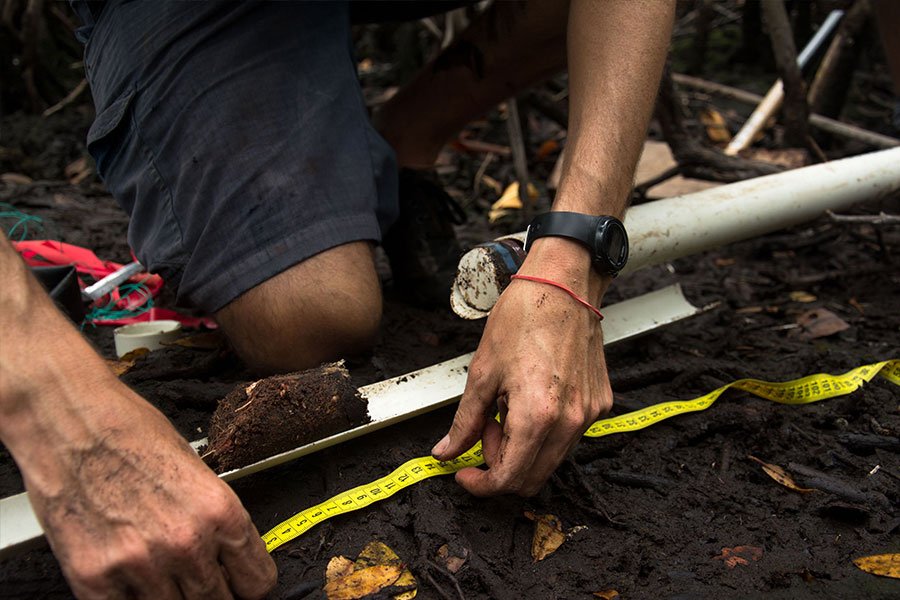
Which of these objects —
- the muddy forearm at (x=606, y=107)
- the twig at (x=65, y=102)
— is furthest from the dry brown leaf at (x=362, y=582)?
the twig at (x=65, y=102)

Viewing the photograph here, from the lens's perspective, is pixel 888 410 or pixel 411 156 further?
pixel 411 156

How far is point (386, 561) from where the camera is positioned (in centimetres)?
142

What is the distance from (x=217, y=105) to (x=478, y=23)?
1.01m

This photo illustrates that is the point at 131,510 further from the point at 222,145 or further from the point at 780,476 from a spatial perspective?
the point at 780,476

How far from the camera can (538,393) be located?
4.29 feet

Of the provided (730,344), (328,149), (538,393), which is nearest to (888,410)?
(730,344)

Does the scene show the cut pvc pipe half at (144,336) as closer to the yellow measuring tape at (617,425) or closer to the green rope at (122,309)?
the green rope at (122,309)

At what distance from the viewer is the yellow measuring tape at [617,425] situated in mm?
1491

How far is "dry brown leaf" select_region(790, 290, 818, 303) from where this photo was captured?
2631 millimetres

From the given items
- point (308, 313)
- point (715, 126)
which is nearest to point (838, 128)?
point (715, 126)

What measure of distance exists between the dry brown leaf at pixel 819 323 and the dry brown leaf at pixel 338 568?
5.37ft

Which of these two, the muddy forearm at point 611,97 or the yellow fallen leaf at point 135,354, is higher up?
the muddy forearm at point 611,97

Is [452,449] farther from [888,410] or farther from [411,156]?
[411,156]

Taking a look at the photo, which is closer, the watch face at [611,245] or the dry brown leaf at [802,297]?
the watch face at [611,245]
